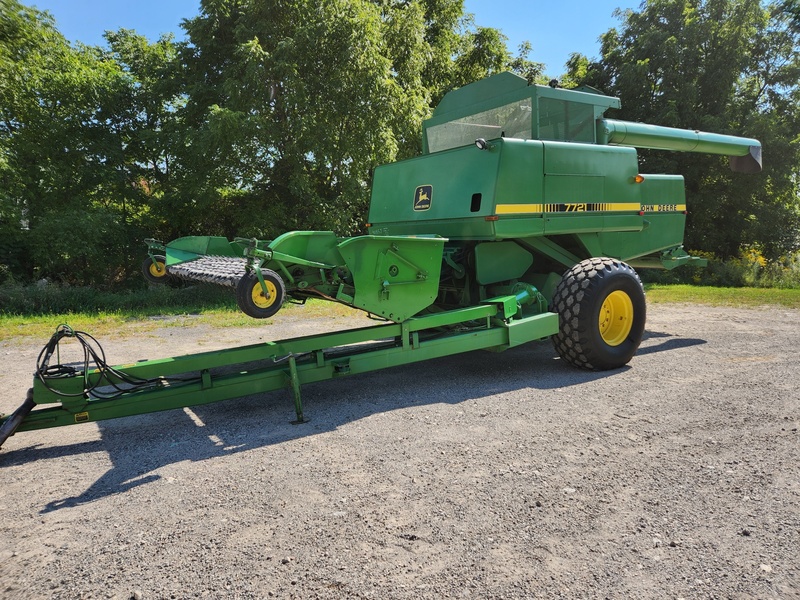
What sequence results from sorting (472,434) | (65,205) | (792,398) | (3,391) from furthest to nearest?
(65,205) → (3,391) → (792,398) → (472,434)

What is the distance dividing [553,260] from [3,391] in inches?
232

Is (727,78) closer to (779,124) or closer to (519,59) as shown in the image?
(779,124)

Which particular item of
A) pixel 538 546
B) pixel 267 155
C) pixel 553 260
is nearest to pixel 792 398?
pixel 553 260

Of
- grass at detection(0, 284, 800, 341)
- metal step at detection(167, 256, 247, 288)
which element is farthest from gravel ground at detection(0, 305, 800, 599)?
grass at detection(0, 284, 800, 341)

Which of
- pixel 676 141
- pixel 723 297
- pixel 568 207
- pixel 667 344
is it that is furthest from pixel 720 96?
pixel 568 207

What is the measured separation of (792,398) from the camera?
431 centimetres

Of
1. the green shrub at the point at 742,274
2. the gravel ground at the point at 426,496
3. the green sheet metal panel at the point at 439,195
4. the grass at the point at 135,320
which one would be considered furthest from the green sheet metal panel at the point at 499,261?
the green shrub at the point at 742,274

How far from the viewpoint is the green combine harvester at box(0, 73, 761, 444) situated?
3807 mm

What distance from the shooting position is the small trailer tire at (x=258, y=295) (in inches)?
138

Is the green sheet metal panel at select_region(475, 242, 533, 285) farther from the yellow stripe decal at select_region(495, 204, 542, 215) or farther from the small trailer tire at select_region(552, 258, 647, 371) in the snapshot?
the small trailer tire at select_region(552, 258, 647, 371)

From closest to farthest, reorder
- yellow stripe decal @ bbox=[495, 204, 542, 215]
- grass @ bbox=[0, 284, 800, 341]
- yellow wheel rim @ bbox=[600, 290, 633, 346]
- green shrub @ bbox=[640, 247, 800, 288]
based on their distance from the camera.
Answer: yellow stripe decal @ bbox=[495, 204, 542, 215], yellow wheel rim @ bbox=[600, 290, 633, 346], grass @ bbox=[0, 284, 800, 341], green shrub @ bbox=[640, 247, 800, 288]

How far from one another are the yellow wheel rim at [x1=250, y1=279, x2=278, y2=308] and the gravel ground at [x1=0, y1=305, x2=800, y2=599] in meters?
0.98

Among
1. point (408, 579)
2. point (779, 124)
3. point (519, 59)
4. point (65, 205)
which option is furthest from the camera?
point (519, 59)

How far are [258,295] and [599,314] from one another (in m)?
3.41
